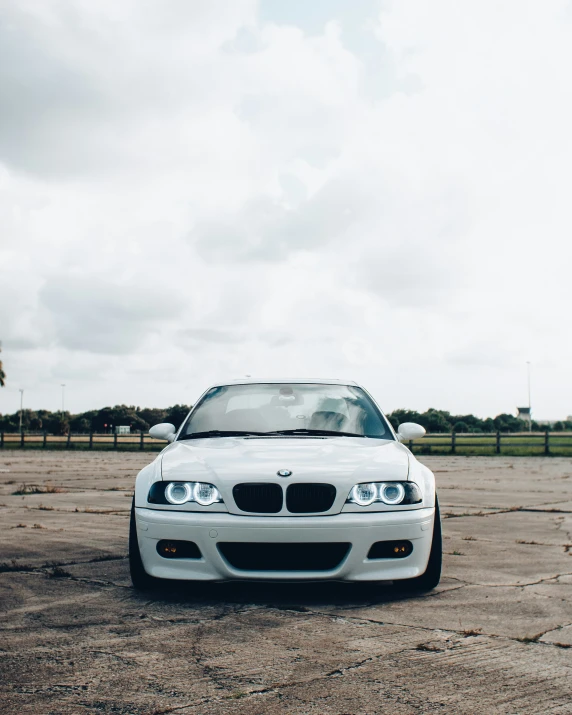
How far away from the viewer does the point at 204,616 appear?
4.21 meters

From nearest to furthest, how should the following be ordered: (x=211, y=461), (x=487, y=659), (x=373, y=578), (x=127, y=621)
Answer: (x=487, y=659) → (x=127, y=621) → (x=373, y=578) → (x=211, y=461)

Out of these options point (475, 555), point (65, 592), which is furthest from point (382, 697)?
point (475, 555)

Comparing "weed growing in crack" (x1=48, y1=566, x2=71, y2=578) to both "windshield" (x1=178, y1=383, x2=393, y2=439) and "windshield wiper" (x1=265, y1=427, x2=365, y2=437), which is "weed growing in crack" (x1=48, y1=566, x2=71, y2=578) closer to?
"windshield" (x1=178, y1=383, x2=393, y2=439)

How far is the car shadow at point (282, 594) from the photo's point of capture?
4.56 m

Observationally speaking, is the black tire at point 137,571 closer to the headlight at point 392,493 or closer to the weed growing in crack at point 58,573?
the weed growing in crack at point 58,573

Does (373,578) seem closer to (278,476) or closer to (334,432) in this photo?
(278,476)

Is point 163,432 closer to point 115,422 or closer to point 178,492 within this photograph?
point 178,492

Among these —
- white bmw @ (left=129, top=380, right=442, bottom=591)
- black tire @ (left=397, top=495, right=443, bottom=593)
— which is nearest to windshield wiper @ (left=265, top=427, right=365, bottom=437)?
white bmw @ (left=129, top=380, right=442, bottom=591)

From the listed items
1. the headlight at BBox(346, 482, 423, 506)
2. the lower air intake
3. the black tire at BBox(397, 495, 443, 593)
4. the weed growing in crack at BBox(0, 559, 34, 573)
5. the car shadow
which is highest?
the headlight at BBox(346, 482, 423, 506)

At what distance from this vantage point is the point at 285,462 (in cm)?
468

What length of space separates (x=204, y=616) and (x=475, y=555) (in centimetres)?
292

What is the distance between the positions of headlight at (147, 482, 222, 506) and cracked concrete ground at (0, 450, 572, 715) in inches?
23.0

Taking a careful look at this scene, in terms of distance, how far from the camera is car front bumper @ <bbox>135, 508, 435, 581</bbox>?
4.37m

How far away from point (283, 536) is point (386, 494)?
2.20 ft
